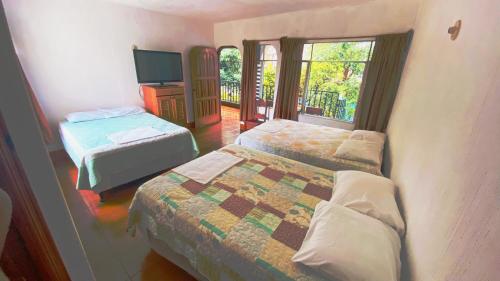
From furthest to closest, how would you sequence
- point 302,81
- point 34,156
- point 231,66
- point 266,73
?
1. point 231,66
2. point 266,73
3. point 302,81
4. point 34,156

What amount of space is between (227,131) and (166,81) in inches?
64.3

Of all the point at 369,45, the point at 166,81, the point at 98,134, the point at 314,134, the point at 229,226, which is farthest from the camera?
the point at 166,81

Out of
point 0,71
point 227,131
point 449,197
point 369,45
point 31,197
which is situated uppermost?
point 369,45

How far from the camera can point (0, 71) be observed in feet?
1.06

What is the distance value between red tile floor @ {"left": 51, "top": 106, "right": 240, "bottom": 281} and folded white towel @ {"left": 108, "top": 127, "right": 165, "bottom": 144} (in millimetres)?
583

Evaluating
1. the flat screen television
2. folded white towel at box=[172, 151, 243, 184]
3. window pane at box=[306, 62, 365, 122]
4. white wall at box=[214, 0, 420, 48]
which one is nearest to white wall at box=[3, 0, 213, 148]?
the flat screen television

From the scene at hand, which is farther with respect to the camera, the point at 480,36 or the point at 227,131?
the point at 227,131

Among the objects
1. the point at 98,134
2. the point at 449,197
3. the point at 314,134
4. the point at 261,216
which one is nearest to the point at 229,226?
the point at 261,216

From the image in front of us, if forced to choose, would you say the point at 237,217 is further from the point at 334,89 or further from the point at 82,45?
the point at 334,89

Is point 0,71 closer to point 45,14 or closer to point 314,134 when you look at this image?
point 314,134

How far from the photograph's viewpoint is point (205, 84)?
4.58m

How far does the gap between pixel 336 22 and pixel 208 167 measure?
3107mm

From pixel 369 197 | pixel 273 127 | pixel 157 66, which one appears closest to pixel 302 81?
pixel 273 127

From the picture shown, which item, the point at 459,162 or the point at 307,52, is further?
the point at 307,52
